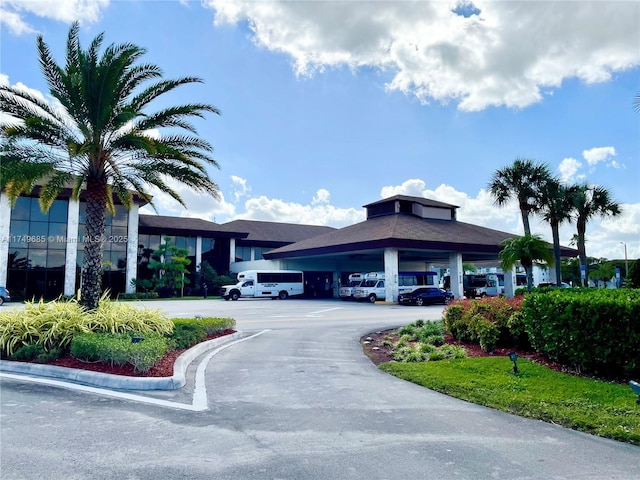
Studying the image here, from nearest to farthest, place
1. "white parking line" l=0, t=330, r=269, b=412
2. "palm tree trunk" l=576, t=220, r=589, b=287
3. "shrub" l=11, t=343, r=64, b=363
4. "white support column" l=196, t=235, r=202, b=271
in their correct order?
"white parking line" l=0, t=330, r=269, b=412 < "shrub" l=11, t=343, r=64, b=363 < "palm tree trunk" l=576, t=220, r=589, b=287 < "white support column" l=196, t=235, r=202, b=271

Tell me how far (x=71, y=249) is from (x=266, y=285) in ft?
56.2

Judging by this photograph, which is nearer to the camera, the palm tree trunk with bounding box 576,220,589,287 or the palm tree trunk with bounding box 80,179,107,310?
the palm tree trunk with bounding box 80,179,107,310

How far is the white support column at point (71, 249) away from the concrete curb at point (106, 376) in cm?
3345

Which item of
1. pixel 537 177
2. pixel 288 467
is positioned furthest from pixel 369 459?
pixel 537 177

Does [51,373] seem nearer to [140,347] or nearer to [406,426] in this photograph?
[140,347]

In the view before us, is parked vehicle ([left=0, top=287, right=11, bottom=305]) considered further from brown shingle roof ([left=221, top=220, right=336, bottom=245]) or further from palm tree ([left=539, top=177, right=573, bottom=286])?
palm tree ([left=539, top=177, right=573, bottom=286])

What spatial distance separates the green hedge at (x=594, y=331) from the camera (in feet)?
25.4

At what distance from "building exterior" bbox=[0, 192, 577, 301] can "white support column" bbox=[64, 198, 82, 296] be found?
0.27 feet

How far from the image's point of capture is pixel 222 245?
52.1m

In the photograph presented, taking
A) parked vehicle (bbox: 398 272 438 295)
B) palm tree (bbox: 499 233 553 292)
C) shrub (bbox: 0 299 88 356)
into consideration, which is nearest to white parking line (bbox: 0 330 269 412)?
shrub (bbox: 0 299 88 356)

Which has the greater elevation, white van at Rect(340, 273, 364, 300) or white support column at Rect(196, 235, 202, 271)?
white support column at Rect(196, 235, 202, 271)

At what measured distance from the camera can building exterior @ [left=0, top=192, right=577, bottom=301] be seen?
36.8 metres

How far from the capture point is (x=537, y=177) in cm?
3325

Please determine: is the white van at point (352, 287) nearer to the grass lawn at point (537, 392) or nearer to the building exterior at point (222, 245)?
the building exterior at point (222, 245)
